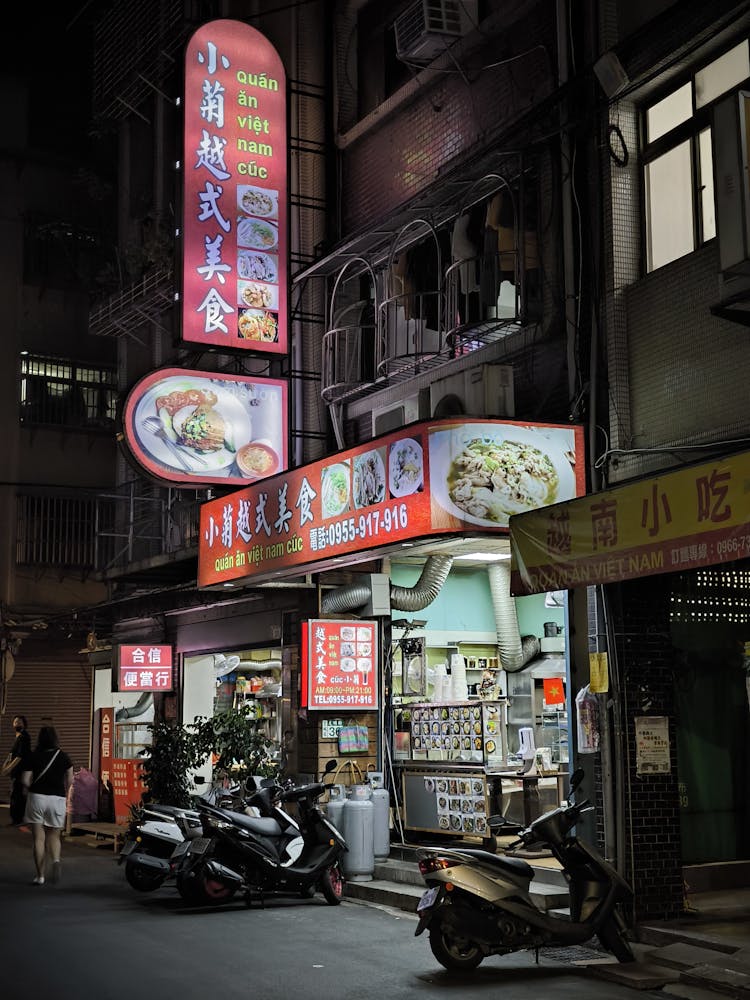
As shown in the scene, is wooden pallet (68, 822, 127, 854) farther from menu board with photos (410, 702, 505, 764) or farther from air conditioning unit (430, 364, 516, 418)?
air conditioning unit (430, 364, 516, 418)

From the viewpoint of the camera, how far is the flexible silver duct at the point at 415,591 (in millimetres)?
16484

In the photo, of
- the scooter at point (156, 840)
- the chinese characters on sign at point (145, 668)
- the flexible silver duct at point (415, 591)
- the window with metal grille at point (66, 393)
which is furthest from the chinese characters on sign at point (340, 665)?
the window with metal grille at point (66, 393)

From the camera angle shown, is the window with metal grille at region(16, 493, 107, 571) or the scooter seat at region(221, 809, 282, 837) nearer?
the scooter seat at region(221, 809, 282, 837)

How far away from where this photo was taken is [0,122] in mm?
34031

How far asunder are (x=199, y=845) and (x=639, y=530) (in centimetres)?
621

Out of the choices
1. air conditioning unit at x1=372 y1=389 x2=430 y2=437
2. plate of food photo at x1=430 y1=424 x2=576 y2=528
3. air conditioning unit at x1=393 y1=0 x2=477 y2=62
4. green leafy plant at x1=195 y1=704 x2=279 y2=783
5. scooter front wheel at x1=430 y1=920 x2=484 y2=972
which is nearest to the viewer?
scooter front wheel at x1=430 y1=920 x2=484 y2=972

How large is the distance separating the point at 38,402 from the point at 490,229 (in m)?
21.6

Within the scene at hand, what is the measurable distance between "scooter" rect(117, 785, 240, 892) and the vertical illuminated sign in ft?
19.2

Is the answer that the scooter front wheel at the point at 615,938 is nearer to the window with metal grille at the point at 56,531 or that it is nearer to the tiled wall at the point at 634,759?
the tiled wall at the point at 634,759

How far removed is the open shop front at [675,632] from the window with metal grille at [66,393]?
78.6 feet

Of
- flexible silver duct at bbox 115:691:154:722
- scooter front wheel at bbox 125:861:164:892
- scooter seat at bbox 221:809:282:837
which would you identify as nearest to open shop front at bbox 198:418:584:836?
scooter seat at bbox 221:809:282:837

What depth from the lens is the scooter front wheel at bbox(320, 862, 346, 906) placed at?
13.6 meters

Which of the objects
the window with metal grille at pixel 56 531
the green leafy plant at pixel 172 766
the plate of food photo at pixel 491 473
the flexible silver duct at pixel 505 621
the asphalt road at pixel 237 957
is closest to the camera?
the asphalt road at pixel 237 957

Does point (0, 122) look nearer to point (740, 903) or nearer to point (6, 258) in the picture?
point (6, 258)
